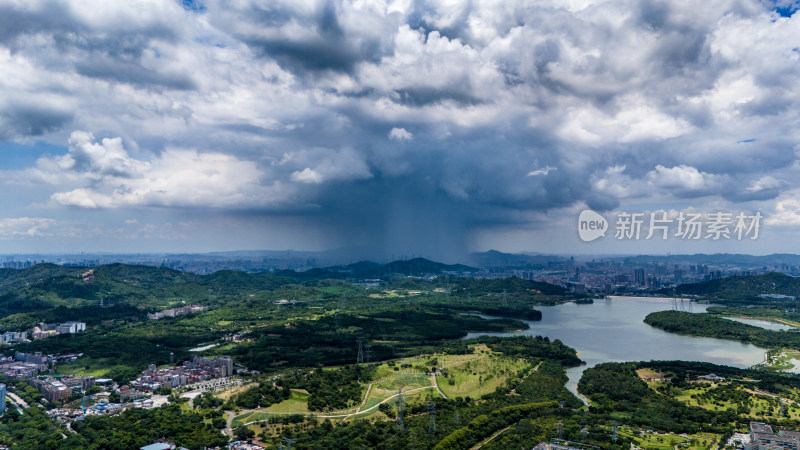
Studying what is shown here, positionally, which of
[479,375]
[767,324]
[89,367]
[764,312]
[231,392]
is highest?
[764,312]

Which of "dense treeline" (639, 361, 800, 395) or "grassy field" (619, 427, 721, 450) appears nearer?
"grassy field" (619, 427, 721, 450)

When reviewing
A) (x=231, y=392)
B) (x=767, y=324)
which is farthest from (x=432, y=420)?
(x=767, y=324)

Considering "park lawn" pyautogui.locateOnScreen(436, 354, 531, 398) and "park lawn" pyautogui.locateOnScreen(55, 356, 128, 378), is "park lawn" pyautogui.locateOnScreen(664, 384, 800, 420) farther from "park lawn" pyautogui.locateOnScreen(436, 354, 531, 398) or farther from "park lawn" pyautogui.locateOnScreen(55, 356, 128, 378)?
"park lawn" pyautogui.locateOnScreen(55, 356, 128, 378)

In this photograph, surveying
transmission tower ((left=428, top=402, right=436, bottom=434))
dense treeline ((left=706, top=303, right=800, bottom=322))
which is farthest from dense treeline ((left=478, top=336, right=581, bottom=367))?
dense treeline ((left=706, top=303, right=800, bottom=322))

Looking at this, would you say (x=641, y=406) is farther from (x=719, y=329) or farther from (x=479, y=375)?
(x=719, y=329)

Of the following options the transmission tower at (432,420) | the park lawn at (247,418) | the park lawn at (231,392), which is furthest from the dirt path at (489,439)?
the park lawn at (231,392)

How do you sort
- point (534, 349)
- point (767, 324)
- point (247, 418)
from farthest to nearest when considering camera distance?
point (767, 324)
point (534, 349)
point (247, 418)
